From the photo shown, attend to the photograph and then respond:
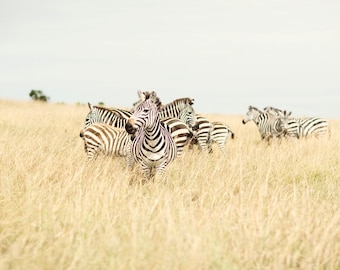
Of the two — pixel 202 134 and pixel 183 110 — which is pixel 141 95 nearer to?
pixel 183 110

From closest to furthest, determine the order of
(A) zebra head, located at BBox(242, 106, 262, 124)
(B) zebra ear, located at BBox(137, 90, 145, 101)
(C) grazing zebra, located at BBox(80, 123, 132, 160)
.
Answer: (B) zebra ear, located at BBox(137, 90, 145, 101) → (C) grazing zebra, located at BBox(80, 123, 132, 160) → (A) zebra head, located at BBox(242, 106, 262, 124)

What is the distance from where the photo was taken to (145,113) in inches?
272

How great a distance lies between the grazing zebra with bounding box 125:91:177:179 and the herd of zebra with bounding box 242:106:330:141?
9130 millimetres

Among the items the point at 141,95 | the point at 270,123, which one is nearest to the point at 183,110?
the point at 141,95

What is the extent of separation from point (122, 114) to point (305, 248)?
28.2 feet

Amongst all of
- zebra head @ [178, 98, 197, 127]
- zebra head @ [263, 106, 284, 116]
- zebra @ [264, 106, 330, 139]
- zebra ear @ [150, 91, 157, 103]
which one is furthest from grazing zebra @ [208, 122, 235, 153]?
zebra ear @ [150, 91, 157, 103]

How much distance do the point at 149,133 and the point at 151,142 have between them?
0.45 ft

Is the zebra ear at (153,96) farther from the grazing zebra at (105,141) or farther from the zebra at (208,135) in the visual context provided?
the zebra at (208,135)

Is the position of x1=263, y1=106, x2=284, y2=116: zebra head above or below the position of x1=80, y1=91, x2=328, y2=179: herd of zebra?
above

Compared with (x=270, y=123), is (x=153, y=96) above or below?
above

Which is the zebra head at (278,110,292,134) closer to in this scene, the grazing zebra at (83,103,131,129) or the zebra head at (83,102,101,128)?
the grazing zebra at (83,103,131,129)

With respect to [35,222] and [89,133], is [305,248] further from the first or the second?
[89,133]

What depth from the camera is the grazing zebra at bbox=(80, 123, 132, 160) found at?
9.27 m

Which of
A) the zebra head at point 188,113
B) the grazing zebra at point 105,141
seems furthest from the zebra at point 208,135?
the grazing zebra at point 105,141
